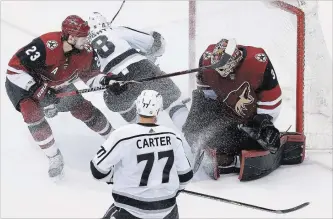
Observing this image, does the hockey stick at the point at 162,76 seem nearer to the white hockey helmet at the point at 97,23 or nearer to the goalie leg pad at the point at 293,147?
the white hockey helmet at the point at 97,23

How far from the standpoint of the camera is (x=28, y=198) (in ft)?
9.77

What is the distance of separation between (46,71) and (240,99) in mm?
1078

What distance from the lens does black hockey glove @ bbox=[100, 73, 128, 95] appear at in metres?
3.22

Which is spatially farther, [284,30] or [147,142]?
[284,30]

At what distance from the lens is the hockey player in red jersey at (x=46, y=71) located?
118 inches

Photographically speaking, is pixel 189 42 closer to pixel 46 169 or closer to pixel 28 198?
pixel 46 169

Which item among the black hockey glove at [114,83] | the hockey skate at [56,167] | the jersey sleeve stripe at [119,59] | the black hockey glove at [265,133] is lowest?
the hockey skate at [56,167]

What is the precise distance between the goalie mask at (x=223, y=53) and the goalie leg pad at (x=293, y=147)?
0.56 m

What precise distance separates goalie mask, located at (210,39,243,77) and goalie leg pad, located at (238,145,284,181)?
45cm

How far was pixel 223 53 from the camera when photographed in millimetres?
2936

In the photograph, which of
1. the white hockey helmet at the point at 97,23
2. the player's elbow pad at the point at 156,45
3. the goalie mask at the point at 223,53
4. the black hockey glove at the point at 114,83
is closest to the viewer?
the goalie mask at the point at 223,53

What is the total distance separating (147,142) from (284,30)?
1.82 meters

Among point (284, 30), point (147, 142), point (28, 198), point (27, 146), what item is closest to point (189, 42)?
point (284, 30)

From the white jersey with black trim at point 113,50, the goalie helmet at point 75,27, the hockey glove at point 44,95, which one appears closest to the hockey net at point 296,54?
the white jersey with black trim at point 113,50
